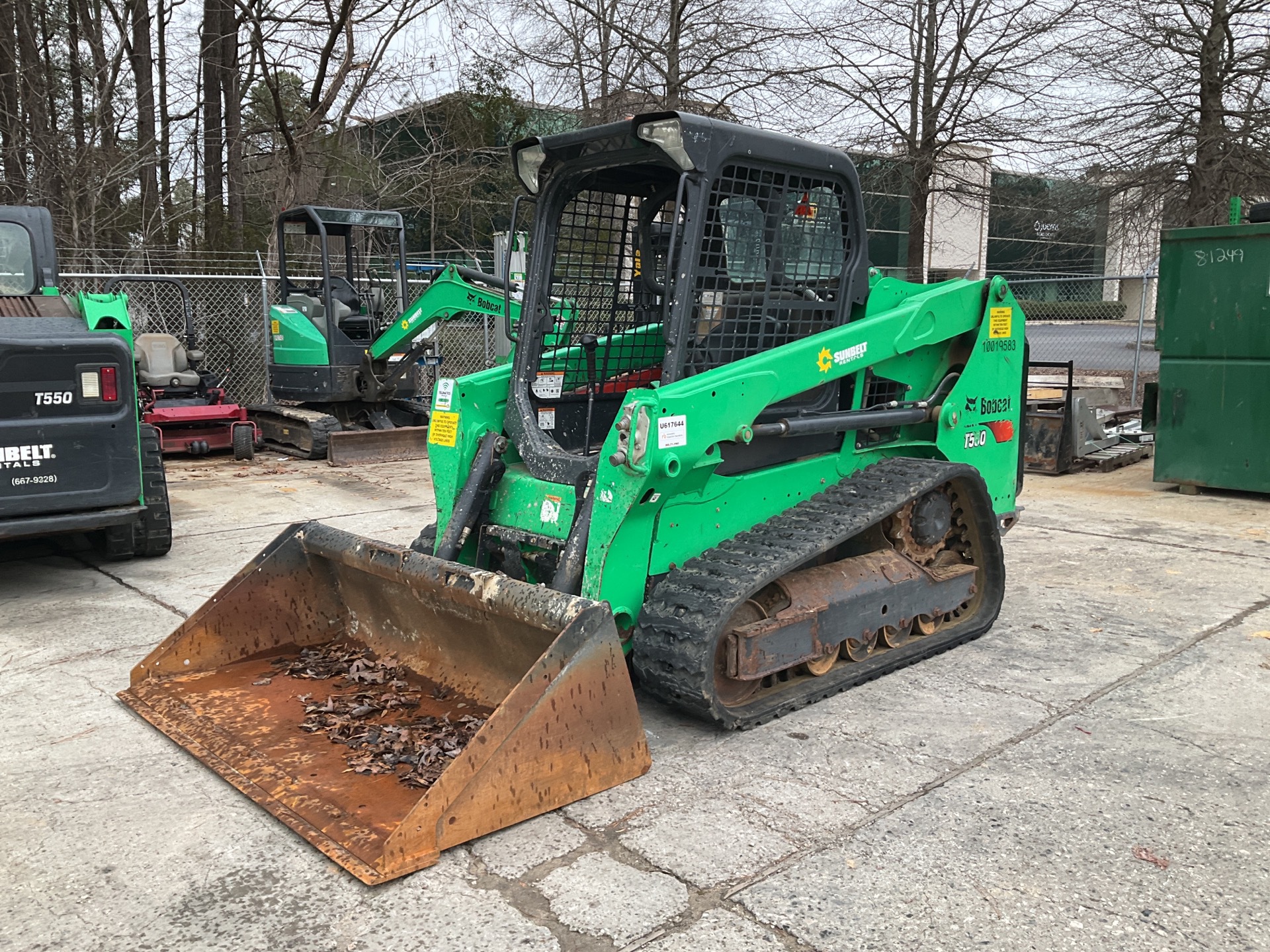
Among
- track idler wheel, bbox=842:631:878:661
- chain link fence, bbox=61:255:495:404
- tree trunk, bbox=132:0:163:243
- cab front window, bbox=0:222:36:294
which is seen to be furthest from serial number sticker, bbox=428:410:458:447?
tree trunk, bbox=132:0:163:243

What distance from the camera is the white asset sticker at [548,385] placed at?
491 cm

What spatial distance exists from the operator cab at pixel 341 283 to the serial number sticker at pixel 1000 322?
8.16m

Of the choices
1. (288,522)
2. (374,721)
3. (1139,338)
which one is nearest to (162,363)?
(288,522)

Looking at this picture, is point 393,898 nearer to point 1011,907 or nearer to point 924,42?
point 1011,907

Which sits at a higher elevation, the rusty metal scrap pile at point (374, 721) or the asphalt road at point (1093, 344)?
the asphalt road at point (1093, 344)

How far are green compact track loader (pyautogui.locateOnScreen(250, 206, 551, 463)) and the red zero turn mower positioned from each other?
0.57 m

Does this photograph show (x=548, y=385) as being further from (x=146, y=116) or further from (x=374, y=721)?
(x=146, y=116)

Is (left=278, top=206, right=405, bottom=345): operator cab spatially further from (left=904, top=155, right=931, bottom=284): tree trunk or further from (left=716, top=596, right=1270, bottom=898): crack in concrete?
(left=716, top=596, right=1270, bottom=898): crack in concrete

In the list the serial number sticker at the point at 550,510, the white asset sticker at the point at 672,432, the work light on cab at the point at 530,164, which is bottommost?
the serial number sticker at the point at 550,510

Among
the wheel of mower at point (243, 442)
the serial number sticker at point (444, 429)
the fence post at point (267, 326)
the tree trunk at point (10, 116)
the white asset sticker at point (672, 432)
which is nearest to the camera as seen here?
the white asset sticker at point (672, 432)

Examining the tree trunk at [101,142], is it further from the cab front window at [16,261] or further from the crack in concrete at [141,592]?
the crack in concrete at [141,592]

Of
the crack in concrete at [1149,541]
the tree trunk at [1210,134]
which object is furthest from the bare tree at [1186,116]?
the crack in concrete at [1149,541]

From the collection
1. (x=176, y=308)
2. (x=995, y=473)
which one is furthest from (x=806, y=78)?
(x=995, y=473)

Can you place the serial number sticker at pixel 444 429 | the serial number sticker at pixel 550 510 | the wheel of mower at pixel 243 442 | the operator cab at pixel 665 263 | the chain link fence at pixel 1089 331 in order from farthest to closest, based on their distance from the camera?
1. the chain link fence at pixel 1089 331
2. the wheel of mower at pixel 243 442
3. the serial number sticker at pixel 444 429
4. the serial number sticker at pixel 550 510
5. the operator cab at pixel 665 263
